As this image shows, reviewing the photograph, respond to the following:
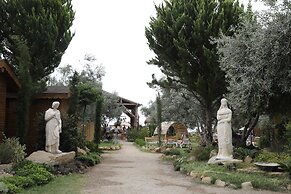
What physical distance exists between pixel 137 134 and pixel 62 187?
3468cm

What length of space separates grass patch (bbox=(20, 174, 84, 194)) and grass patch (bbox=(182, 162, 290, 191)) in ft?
14.6

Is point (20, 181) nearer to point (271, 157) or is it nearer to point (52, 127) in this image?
point (52, 127)


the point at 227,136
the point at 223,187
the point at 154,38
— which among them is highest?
the point at 154,38

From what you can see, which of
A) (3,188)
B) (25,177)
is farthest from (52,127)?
(3,188)

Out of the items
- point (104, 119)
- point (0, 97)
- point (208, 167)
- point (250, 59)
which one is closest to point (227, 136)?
point (208, 167)

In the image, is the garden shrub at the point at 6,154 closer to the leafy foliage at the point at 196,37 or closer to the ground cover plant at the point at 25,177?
the ground cover plant at the point at 25,177

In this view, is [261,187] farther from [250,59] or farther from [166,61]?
[166,61]

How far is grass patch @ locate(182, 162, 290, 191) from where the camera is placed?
10938 millimetres

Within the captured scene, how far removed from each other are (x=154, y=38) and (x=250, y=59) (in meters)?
8.32

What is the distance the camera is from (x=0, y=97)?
1650cm

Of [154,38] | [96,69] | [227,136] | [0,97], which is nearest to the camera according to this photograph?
[227,136]

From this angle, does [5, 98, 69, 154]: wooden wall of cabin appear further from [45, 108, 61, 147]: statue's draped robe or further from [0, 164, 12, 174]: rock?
[0, 164, 12, 174]: rock

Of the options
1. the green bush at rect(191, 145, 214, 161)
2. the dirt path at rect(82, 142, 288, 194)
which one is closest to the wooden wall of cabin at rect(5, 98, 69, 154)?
the dirt path at rect(82, 142, 288, 194)

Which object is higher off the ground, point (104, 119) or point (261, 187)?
point (104, 119)
